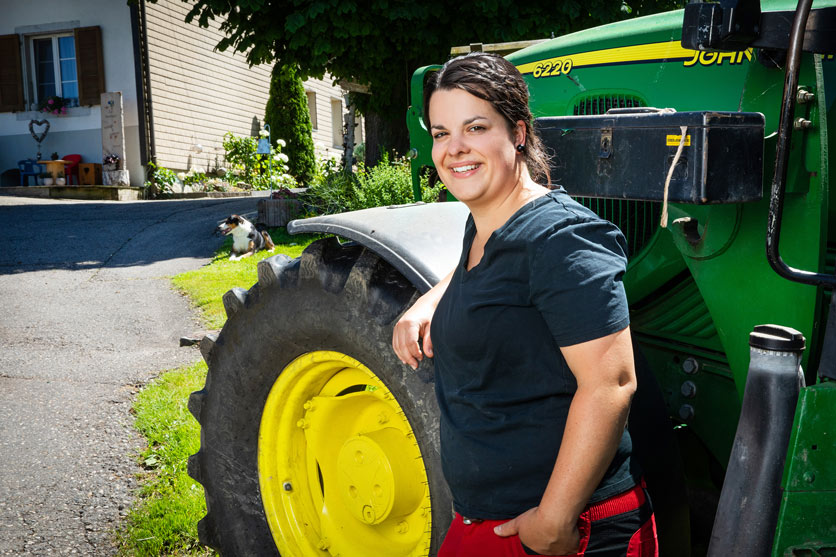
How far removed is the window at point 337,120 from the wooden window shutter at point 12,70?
11.0 m

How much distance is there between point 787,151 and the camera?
139cm

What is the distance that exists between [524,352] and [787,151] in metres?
0.63

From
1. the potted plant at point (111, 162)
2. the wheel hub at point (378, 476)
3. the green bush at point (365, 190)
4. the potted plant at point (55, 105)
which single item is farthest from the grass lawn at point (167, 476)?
the potted plant at point (55, 105)

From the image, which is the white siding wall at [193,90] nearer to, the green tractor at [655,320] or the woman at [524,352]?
the green tractor at [655,320]

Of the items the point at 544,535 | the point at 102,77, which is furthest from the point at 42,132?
the point at 544,535

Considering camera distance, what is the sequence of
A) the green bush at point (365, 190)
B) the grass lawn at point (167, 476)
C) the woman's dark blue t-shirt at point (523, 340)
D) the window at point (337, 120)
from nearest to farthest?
1. the woman's dark blue t-shirt at point (523, 340)
2. the grass lawn at point (167, 476)
3. the green bush at point (365, 190)
4. the window at point (337, 120)

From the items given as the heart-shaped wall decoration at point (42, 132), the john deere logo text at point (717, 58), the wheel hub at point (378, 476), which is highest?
the heart-shaped wall decoration at point (42, 132)

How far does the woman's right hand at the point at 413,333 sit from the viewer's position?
172 centimetres

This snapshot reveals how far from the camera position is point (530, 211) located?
4.38ft

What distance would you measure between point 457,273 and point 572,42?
50.2 inches

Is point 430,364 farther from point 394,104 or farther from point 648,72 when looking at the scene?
point 394,104

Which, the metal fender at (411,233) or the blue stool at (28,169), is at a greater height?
the blue stool at (28,169)

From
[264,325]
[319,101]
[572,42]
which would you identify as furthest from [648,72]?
[319,101]

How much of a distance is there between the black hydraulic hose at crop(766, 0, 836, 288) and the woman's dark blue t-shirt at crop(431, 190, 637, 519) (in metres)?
0.33
